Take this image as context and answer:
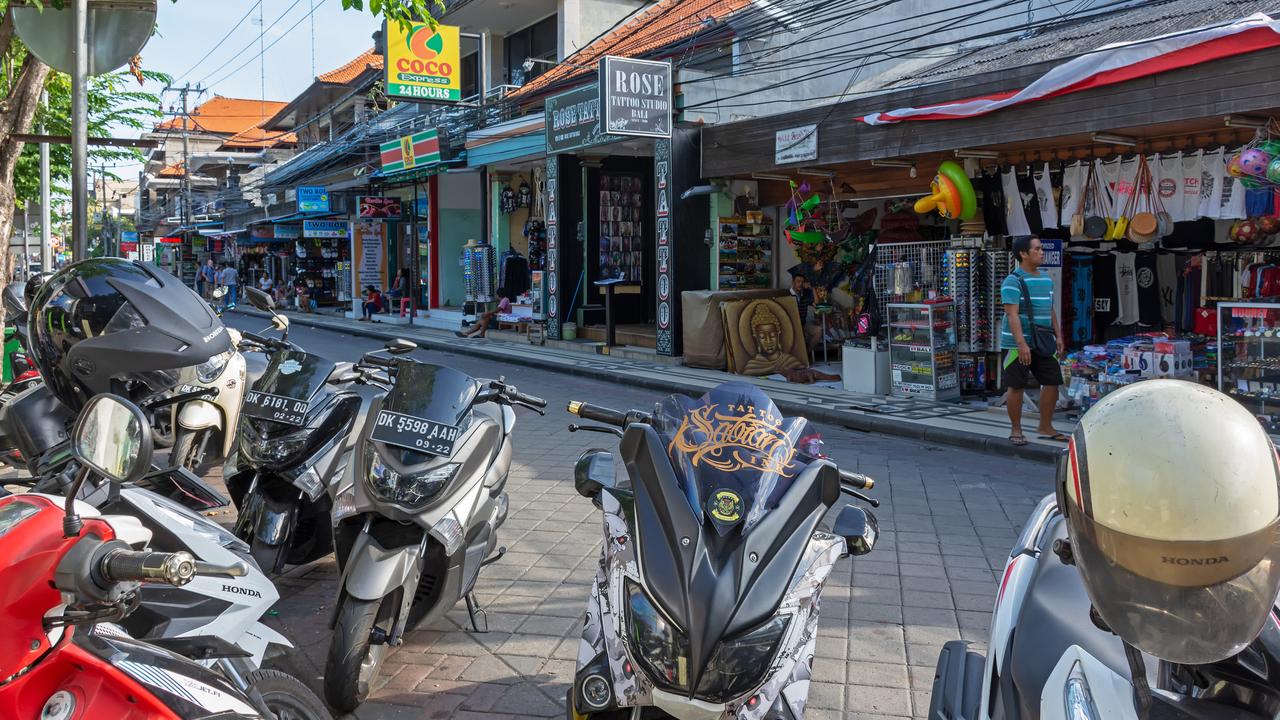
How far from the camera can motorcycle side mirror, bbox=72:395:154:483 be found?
6.58 feet

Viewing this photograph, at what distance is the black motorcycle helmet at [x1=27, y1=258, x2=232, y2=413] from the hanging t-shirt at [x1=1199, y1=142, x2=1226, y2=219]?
857 cm

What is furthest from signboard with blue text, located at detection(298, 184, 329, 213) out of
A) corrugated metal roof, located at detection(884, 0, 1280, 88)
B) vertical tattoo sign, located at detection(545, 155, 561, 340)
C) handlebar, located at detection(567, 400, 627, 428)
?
handlebar, located at detection(567, 400, 627, 428)

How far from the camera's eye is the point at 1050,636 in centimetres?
190

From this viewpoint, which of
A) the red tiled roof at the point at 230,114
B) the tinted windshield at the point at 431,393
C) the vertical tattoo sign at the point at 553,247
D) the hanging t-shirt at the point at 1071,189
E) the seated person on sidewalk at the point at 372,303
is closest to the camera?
the tinted windshield at the point at 431,393

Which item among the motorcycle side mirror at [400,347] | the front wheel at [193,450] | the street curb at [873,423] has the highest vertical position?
the motorcycle side mirror at [400,347]

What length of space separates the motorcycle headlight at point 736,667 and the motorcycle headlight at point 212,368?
3362 millimetres

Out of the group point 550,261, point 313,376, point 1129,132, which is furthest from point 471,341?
point 313,376

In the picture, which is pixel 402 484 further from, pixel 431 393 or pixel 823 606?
pixel 823 606

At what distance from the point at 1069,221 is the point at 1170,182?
Result: 1.07 meters

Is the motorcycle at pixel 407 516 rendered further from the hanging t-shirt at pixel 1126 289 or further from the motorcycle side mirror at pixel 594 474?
the hanging t-shirt at pixel 1126 289

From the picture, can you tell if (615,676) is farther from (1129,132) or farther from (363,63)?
(363,63)

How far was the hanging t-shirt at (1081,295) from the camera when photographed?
1118 centimetres

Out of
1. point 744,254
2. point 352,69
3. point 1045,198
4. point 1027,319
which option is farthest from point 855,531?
point 352,69

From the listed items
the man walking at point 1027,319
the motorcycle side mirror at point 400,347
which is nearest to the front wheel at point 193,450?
the motorcycle side mirror at point 400,347
